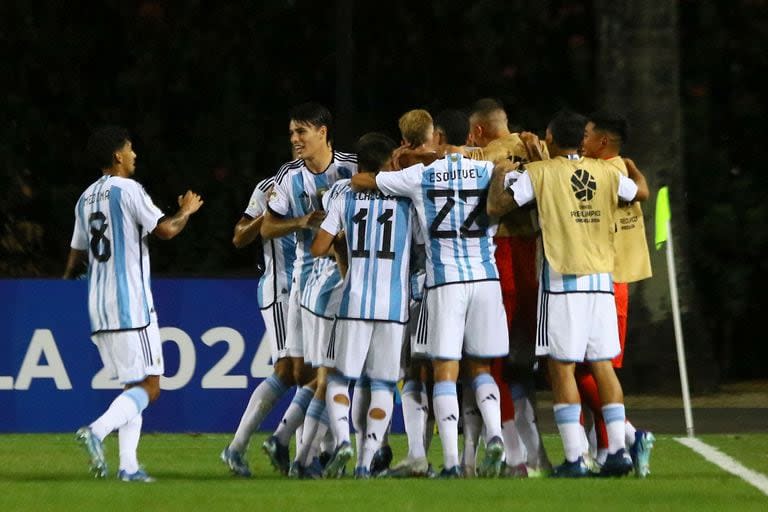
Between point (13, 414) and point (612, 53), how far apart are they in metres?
6.86

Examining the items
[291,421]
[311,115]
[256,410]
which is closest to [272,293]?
[256,410]

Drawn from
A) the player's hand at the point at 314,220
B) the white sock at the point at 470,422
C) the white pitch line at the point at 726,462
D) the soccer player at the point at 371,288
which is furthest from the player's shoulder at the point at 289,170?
the white pitch line at the point at 726,462

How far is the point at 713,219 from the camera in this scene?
20234mm

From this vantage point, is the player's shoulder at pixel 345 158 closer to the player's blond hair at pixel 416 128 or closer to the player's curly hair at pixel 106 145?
the player's blond hair at pixel 416 128

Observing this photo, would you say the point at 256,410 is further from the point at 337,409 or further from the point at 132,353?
the point at 132,353

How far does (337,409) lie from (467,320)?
2.97 feet

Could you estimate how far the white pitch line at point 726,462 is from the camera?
11.5m

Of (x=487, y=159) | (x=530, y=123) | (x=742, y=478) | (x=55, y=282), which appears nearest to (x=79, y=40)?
(x=530, y=123)

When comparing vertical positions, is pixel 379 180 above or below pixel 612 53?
below

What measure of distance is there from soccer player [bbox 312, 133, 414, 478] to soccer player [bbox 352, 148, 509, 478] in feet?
0.39

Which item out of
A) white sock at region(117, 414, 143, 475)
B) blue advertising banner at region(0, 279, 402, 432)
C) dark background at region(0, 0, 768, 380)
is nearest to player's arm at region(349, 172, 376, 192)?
white sock at region(117, 414, 143, 475)

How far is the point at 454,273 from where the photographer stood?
457 inches

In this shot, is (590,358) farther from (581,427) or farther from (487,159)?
(487,159)

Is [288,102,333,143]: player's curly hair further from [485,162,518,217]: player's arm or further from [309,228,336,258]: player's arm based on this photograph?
[485,162,518,217]: player's arm
